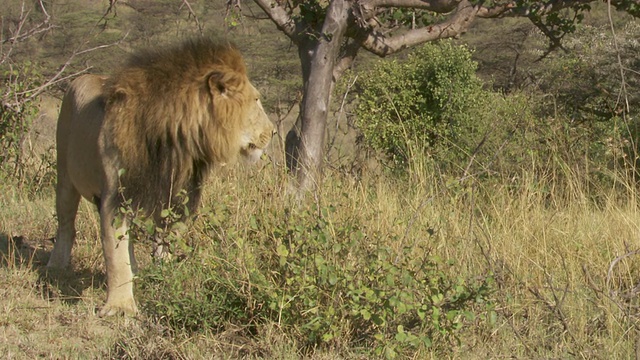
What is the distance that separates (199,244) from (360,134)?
4682 millimetres

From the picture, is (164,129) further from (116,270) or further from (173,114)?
(116,270)

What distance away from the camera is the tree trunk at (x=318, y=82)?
217 inches

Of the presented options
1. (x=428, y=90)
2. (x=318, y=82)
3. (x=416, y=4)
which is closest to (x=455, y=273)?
(x=318, y=82)

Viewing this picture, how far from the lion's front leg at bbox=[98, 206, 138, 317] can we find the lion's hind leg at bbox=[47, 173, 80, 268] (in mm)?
994

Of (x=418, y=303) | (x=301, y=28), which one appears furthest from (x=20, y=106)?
(x=418, y=303)

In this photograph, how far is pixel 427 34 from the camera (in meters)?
5.91

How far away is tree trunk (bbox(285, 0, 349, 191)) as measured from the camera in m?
5.50

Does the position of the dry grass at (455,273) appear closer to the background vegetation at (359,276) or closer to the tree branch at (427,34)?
the background vegetation at (359,276)

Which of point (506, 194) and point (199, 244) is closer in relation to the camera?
point (199, 244)

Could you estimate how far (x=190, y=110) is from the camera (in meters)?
4.25

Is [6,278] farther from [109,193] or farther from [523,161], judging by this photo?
[523,161]

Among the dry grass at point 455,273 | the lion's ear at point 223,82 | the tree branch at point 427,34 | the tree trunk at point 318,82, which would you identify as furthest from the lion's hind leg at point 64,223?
the tree branch at point 427,34

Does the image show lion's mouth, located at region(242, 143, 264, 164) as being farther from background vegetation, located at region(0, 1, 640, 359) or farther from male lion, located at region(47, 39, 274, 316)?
background vegetation, located at region(0, 1, 640, 359)

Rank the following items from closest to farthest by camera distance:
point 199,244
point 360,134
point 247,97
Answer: point 199,244 → point 247,97 → point 360,134
